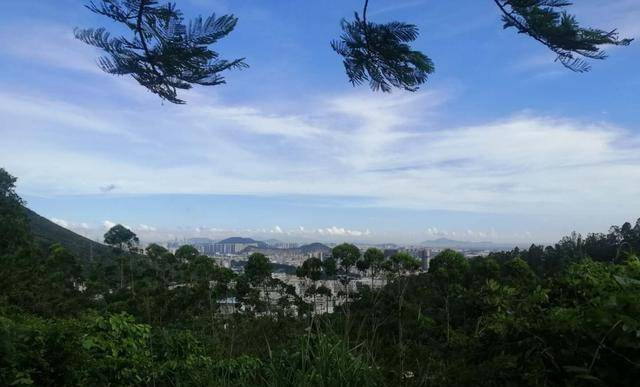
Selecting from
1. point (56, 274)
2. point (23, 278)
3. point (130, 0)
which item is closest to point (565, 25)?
point (130, 0)

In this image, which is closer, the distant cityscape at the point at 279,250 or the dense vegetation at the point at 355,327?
the dense vegetation at the point at 355,327

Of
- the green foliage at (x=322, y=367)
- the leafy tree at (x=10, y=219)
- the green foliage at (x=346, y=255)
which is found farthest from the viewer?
the leafy tree at (x=10, y=219)

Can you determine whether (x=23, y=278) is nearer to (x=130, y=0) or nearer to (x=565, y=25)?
(x=130, y=0)

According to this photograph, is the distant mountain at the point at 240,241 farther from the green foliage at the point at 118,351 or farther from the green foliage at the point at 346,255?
the green foliage at the point at 118,351

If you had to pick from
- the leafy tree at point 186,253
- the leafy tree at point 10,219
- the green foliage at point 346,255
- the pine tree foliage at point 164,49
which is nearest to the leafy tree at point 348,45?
the pine tree foliage at point 164,49

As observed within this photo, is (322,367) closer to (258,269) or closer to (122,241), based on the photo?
(258,269)
